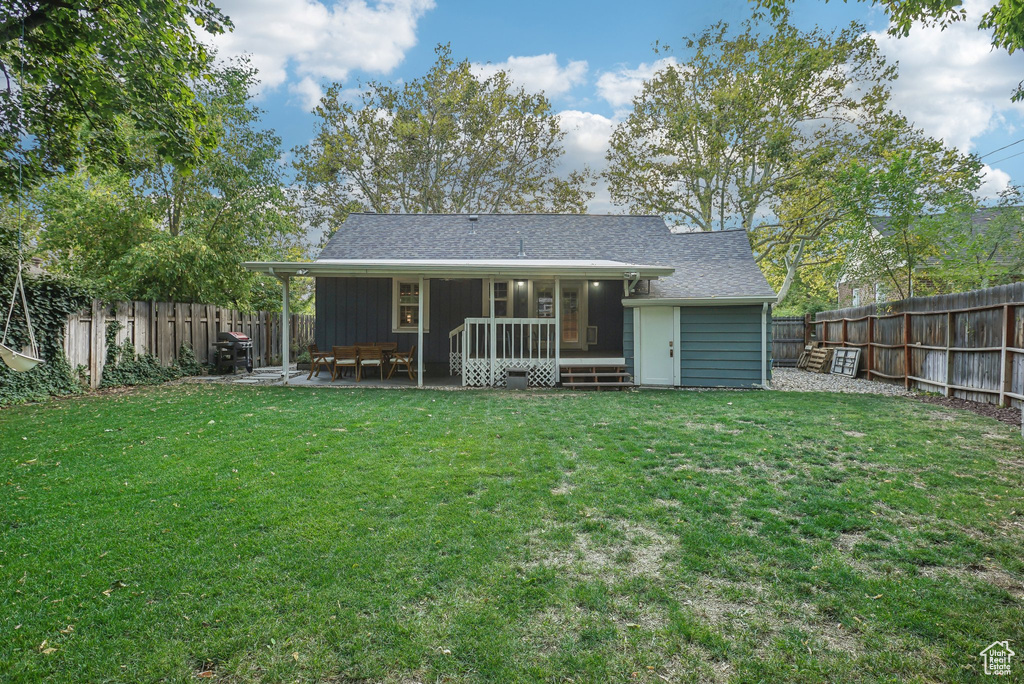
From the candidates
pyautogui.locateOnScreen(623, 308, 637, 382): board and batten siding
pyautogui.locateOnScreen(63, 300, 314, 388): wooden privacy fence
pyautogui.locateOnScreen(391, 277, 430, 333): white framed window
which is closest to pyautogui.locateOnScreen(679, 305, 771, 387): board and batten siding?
pyautogui.locateOnScreen(623, 308, 637, 382): board and batten siding

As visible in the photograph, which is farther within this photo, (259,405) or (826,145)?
(826,145)

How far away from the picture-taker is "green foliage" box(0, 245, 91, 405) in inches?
298

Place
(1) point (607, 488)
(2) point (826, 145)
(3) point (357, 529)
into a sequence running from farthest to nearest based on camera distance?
(2) point (826, 145) → (1) point (607, 488) → (3) point (357, 529)

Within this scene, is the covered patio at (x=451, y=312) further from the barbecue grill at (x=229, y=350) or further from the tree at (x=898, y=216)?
the tree at (x=898, y=216)

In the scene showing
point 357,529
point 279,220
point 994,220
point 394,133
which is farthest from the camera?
point 394,133

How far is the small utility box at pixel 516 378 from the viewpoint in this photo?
982 centimetres

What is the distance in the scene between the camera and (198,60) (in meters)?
7.38

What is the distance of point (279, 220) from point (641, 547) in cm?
1416

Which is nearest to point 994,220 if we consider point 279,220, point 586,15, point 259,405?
point 586,15

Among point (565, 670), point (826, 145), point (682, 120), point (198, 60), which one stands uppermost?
point (682, 120)

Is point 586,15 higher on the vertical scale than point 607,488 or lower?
higher

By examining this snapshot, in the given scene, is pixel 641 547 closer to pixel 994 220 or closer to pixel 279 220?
pixel 279 220

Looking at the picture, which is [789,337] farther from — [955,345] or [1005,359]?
[1005,359]

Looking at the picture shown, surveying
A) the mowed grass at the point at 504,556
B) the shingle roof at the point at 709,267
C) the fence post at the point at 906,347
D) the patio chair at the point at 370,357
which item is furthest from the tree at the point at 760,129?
the mowed grass at the point at 504,556
